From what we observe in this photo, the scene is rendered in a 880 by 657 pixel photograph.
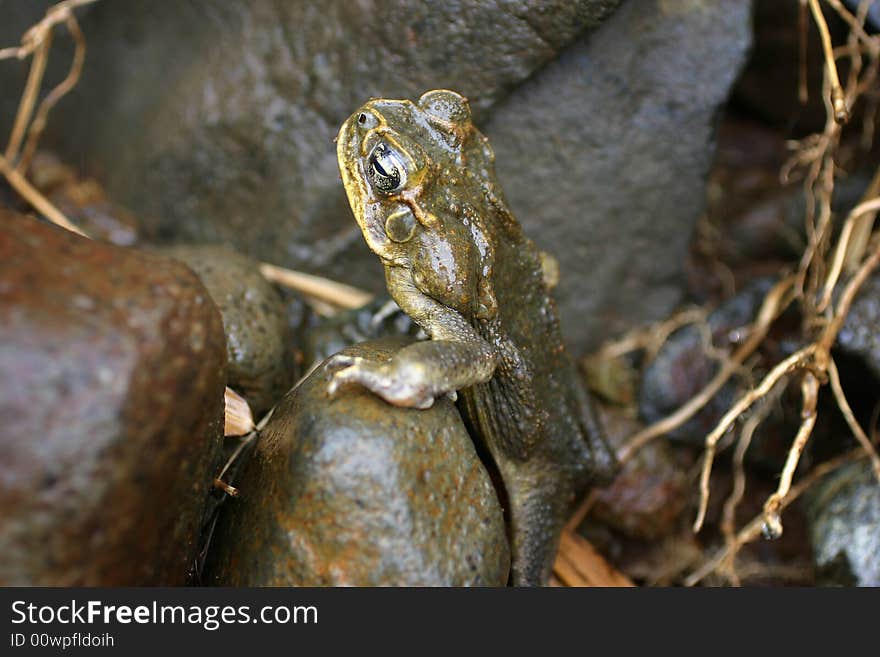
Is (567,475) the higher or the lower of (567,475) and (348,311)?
the lower

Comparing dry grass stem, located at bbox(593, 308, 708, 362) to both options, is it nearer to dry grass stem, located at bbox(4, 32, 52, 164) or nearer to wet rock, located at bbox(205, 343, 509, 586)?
wet rock, located at bbox(205, 343, 509, 586)

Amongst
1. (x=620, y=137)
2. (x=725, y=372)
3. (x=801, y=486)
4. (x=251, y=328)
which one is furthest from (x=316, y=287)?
(x=801, y=486)

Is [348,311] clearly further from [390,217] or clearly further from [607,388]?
[607,388]

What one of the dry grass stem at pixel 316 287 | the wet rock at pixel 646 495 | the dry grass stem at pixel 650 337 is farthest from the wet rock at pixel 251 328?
the dry grass stem at pixel 650 337

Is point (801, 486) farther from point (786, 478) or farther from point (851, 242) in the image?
point (851, 242)

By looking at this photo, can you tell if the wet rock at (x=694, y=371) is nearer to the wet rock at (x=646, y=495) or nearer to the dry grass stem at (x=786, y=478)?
the wet rock at (x=646, y=495)

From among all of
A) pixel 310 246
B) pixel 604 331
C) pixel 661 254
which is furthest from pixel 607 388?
pixel 310 246

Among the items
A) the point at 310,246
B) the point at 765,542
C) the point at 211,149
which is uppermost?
the point at 211,149

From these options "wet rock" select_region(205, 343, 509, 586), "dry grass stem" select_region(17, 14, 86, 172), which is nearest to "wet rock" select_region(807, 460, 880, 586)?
"wet rock" select_region(205, 343, 509, 586)
